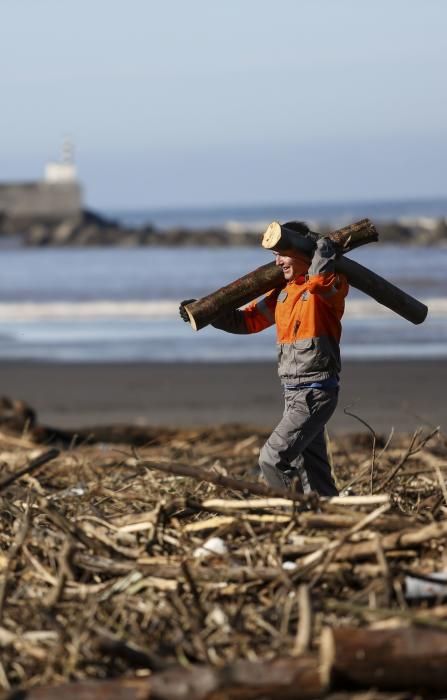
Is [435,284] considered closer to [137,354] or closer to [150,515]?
[137,354]

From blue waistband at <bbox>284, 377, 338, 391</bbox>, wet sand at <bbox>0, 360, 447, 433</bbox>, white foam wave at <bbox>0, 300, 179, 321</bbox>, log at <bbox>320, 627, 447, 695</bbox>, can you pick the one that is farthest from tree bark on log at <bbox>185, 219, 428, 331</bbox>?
white foam wave at <bbox>0, 300, 179, 321</bbox>

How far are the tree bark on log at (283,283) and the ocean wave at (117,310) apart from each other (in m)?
15.9

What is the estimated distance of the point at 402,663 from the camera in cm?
361

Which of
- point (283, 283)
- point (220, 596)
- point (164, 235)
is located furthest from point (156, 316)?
point (164, 235)

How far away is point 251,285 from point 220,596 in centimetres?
216

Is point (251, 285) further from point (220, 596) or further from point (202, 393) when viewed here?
point (202, 393)

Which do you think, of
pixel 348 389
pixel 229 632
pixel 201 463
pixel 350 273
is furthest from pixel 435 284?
pixel 229 632

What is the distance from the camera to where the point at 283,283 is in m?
6.33

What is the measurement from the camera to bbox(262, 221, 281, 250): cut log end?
19.2 feet

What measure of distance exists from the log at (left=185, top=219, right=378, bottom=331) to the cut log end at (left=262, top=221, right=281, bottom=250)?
115 millimetres

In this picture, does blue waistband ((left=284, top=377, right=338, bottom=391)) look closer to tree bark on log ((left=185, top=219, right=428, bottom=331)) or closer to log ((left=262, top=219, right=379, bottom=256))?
tree bark on log ((left=185, top=219, right=428, bottom=331))

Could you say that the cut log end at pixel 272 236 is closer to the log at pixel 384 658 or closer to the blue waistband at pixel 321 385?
the blue waistband at pixel 321 385

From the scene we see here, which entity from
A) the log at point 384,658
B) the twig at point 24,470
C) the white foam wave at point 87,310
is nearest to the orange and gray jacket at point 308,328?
the twig at point 24,470

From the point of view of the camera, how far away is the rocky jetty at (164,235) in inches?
2222
